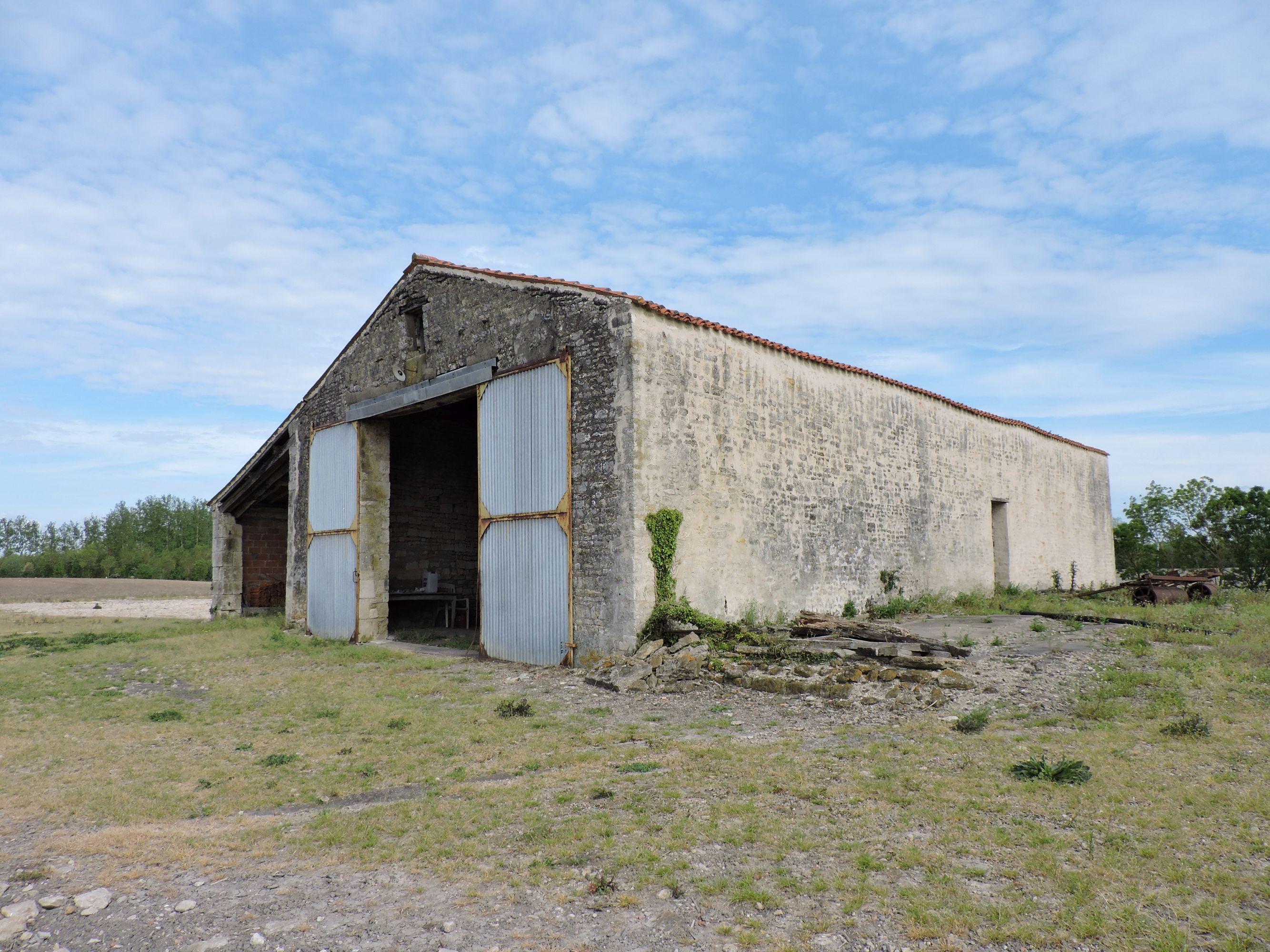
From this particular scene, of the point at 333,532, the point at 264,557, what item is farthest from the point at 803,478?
the point at 264,557

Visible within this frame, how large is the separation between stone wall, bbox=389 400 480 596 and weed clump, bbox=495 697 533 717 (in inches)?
404

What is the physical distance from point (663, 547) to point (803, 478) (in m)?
3.97

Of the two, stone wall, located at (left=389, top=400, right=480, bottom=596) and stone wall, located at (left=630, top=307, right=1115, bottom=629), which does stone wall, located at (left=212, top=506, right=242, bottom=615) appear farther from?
stone wall, located at (left=630, top=307, right=1115, bottom=629)

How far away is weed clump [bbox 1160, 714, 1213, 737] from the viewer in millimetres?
6367

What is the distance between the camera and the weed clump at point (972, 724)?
689cm

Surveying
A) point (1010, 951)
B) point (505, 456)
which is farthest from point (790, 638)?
point (1010, 951)

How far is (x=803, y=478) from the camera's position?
45.9 ft

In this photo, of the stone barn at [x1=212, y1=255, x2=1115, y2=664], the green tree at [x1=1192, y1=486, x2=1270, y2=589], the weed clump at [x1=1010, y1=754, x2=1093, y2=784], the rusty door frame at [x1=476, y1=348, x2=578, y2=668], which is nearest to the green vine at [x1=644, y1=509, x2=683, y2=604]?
the stone barn at [x1=212, y1=255, x2=1115, y2=664]

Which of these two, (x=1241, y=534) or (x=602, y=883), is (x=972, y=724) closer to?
(x=602, y=883)

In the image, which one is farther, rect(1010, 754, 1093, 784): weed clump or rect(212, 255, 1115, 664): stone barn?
rect(212, 255, 1115, 664): stone barn

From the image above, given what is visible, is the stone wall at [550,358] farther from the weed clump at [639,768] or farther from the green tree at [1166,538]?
the green tree at [1166,538]

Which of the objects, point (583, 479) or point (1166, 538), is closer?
point (583, 479)

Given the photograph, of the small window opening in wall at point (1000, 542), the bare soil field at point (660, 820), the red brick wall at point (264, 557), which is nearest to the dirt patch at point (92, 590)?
the red brick wall at point (264, 557)

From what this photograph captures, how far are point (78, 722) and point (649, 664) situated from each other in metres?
6.22
